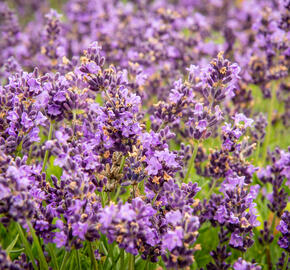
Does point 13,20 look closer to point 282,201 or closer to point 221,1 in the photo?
point 282,201

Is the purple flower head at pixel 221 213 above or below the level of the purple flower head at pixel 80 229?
above

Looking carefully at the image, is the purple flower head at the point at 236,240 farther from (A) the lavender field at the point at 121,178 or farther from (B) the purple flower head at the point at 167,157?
(B) the purple flower head at the point at 167,157

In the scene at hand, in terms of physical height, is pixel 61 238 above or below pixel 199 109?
below

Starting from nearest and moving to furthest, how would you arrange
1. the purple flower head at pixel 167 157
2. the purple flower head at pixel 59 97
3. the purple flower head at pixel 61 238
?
the purple flower head at pixel 61 238
the purple flower head at pixel 167 157
the purple flower head at pixel 59 97

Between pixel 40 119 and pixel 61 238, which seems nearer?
pixel 61 238

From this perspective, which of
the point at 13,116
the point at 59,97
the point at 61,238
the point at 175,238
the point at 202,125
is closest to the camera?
the point at 175,238

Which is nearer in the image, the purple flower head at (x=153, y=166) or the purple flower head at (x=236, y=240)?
the purple flower head at (x=153, y=166)

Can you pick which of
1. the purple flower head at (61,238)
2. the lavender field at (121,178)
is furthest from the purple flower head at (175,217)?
the purple flower head at (61,238)

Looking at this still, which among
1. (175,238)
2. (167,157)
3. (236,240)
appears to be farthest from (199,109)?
(175,238)

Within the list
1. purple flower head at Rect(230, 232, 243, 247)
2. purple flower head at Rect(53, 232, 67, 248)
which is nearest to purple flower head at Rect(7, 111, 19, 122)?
purple flower head at Rect(53, 232, 67, 248)

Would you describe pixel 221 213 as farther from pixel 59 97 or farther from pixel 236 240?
pixel 59 97

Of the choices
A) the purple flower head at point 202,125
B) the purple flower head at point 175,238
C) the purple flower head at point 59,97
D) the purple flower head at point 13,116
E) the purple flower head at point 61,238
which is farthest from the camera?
the purple flower head at point 202,125

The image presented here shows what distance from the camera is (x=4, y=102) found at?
199 centimetres

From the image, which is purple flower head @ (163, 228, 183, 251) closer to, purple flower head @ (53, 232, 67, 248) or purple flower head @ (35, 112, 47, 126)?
purple flower head @ (53, 232, 67, 248)
